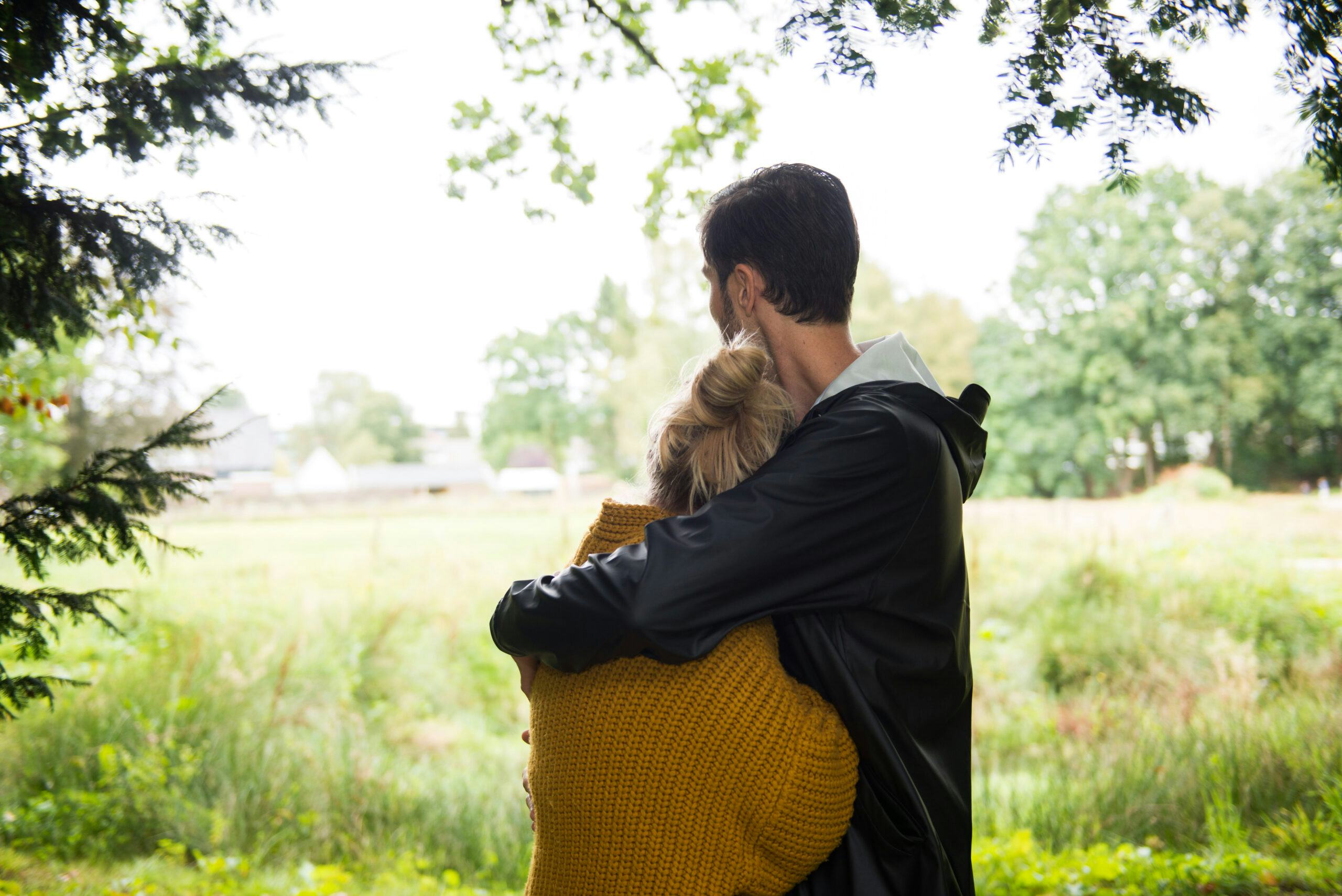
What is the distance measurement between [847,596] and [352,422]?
42.1 m

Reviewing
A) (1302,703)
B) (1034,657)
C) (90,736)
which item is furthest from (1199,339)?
(90,736)

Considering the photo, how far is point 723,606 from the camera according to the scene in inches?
62.1

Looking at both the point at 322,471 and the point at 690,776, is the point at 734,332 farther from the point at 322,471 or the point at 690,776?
the point at 322,471

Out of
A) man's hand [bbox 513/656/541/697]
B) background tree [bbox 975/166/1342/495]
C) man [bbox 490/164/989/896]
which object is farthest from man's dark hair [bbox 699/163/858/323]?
background tree [bbox 975/166/1342/495]

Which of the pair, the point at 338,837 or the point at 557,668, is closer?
the point at 557,668

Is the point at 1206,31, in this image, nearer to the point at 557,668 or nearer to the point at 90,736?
the point at 557,668

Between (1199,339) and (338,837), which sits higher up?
(1199,339)

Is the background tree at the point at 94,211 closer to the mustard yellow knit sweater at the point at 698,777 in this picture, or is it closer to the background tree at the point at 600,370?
the mustard yellow knit sweater at the point at 698,777

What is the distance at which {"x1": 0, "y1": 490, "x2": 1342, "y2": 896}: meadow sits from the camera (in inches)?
169

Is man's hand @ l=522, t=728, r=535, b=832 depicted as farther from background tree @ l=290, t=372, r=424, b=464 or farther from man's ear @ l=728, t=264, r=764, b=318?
background tree @ l=290, t=372, r=424, b=464

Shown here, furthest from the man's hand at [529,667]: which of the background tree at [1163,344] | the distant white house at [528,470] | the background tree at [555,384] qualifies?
the distant white house at [528,470]

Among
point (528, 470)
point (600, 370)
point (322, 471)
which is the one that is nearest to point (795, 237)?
point (600, 370)

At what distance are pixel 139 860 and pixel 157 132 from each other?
3.67 meters

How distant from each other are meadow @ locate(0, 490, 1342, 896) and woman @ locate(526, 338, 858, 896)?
2.72 m
